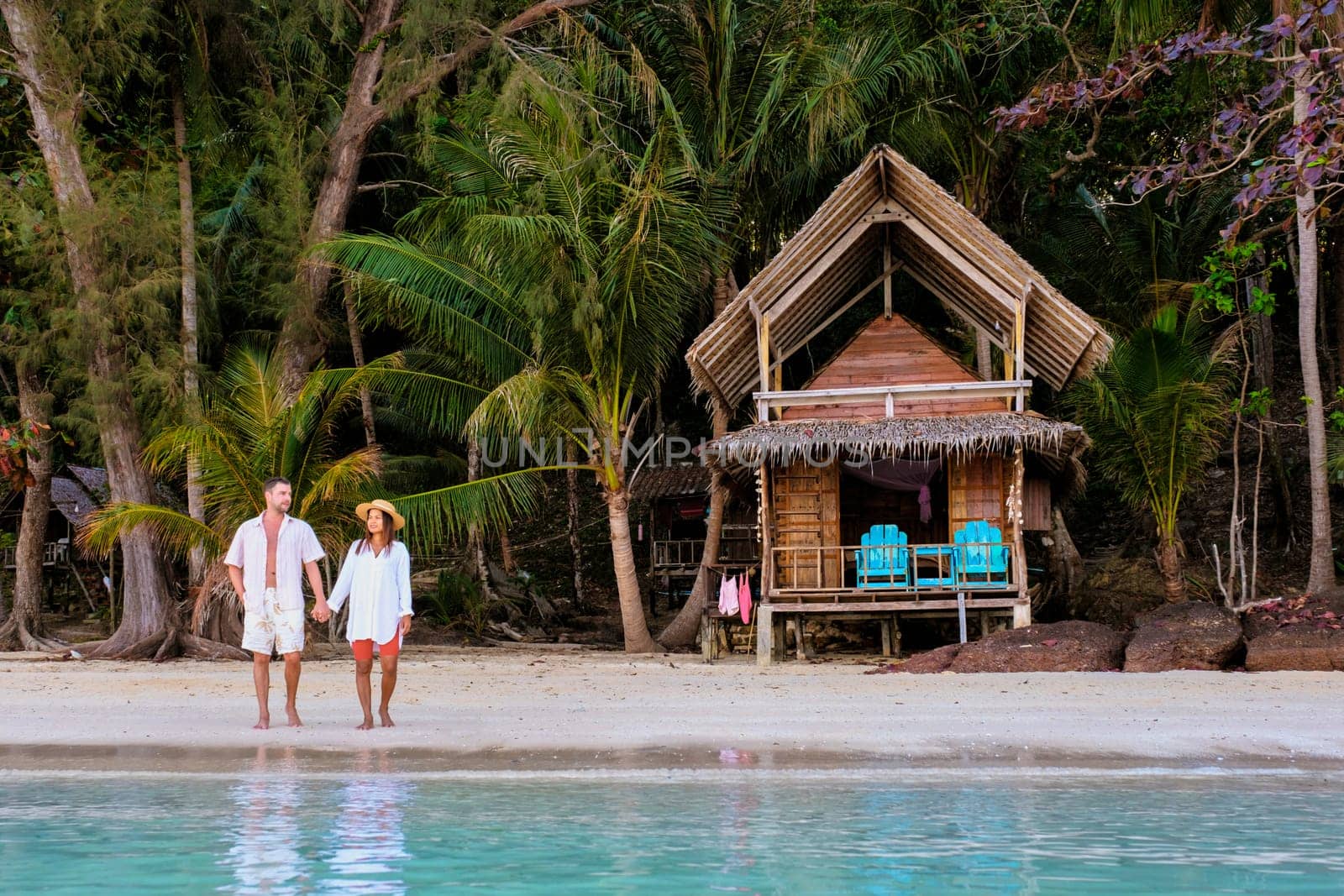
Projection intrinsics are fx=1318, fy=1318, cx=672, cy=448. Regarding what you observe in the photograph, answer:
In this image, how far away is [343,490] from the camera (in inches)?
555

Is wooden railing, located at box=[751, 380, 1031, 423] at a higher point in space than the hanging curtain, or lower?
higher

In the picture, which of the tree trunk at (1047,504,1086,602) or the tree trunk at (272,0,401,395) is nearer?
the tree trunk at (272,0,401,395)

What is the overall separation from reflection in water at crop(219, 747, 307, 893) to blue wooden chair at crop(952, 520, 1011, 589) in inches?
325

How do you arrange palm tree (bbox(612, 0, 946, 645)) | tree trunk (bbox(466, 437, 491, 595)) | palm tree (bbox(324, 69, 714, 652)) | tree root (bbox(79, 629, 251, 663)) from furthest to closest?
tree trunk (bbox(466, 437, 491, 595)) → palm tree (bbox(612, 0, 946, 645)) → palm tree (bbox(324, 69, 714, 652)) → tree root (bbox(79, 629, 251, 663))

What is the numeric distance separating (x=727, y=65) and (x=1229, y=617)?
9.23 m

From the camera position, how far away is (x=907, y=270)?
15555 millimetres

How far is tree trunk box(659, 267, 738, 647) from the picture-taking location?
16156 mm

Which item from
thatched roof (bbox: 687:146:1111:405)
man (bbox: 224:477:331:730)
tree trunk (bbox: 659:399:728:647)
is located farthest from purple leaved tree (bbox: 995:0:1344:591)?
tree trunk (bbox: 659:399:728:647)

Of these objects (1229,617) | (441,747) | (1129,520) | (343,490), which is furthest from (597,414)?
(1129,520)

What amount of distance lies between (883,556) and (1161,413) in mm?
3413

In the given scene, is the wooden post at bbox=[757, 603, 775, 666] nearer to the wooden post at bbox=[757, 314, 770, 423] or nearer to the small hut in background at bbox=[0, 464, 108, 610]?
the wooden post at bbox=[757, 314, 770, 423]

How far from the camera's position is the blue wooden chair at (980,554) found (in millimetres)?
13641

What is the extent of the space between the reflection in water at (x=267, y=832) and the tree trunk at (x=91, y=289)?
339 inches

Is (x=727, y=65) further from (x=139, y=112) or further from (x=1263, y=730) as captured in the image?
(x=1263, y=730)
